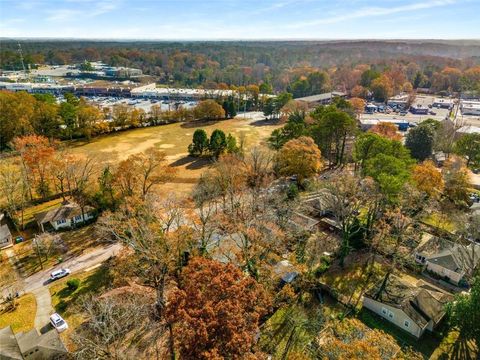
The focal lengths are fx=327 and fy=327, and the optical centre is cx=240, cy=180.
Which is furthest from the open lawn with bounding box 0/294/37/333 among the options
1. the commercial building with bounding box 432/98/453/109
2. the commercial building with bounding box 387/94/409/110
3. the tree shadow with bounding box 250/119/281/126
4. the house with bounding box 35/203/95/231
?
the commercial building with bounding box 432/98/453/109

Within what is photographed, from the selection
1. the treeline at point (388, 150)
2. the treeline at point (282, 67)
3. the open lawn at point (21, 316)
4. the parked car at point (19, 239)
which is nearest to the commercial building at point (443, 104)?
the treeline at point (282, 67)

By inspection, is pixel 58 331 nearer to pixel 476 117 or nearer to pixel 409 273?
pixel 409 273

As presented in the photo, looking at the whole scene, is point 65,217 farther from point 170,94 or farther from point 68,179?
point 170,94

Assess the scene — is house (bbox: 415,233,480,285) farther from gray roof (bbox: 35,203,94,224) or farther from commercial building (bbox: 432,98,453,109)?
commercial building (bbox: 432,98,453,109)

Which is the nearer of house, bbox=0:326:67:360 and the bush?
house, bbox=0:326:67:360

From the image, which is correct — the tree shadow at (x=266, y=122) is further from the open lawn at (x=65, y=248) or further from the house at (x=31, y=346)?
the house at (x=31, y=346)

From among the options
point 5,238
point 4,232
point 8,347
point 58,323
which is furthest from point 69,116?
point 8,347
